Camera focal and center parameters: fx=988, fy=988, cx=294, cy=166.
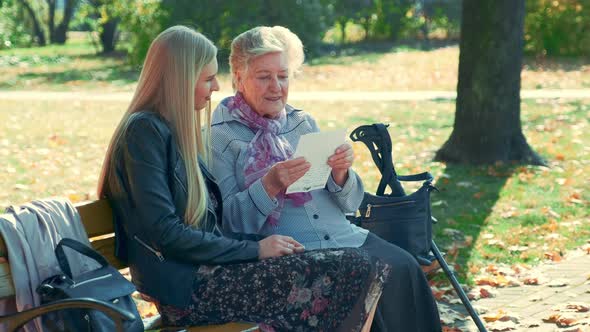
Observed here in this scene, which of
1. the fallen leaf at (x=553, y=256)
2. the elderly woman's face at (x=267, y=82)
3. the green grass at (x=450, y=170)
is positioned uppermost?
the elderly woman's face at (x=267, y=82)

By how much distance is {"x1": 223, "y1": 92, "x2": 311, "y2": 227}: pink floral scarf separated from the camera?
4.17m

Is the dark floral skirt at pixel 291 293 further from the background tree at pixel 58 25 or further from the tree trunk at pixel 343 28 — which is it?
the background tree at pixel 58 25

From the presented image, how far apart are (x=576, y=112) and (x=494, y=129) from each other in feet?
12.0

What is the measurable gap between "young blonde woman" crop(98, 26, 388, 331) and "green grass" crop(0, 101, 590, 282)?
2.59m

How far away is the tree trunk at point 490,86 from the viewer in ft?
30.8

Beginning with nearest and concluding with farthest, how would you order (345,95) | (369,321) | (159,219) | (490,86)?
1. (159,219)
2. (369,321)
3. (490,86)
4. (345,95)

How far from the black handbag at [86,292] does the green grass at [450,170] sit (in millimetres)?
3203

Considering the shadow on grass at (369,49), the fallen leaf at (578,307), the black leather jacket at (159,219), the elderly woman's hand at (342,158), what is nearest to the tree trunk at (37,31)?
the shadow on grass at (369,49)

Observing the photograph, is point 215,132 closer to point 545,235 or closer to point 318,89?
point 545,235

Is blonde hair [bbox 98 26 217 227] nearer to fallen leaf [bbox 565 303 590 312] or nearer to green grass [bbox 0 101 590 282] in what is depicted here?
fallen leaf [bbox 565 303 590 312]

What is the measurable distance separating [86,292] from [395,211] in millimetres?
1605

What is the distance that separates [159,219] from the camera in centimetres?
353

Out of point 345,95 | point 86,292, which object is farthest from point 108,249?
point 345,95

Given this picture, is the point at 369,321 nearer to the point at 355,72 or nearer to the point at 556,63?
the point at 355,72
